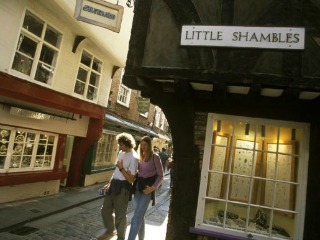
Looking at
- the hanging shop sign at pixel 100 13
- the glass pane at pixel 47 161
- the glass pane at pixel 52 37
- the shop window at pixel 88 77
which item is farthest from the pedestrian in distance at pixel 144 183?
the shop window at pixel 88 77

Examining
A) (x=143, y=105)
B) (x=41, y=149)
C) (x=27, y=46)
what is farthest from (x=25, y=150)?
(x=143, y=105)

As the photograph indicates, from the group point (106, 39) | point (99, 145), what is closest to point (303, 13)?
point (106, 39)

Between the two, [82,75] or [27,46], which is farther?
[82,75]

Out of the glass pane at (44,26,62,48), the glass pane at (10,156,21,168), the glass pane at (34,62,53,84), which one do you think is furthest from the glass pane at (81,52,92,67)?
the glass pane at (10,156,21,168)

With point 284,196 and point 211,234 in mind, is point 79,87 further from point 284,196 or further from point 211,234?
point 284,196

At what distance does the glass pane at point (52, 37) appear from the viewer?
9.24 meters

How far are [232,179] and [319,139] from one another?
1.45 meters

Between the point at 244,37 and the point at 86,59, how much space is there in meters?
8.35

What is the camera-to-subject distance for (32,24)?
336 inches

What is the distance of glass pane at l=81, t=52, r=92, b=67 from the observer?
11.4 metres

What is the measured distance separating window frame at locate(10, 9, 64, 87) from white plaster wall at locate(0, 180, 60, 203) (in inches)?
118

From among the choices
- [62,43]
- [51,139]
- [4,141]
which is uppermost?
[62,43]

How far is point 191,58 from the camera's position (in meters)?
4.45

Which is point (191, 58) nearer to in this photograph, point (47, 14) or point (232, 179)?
point (232, 179)
